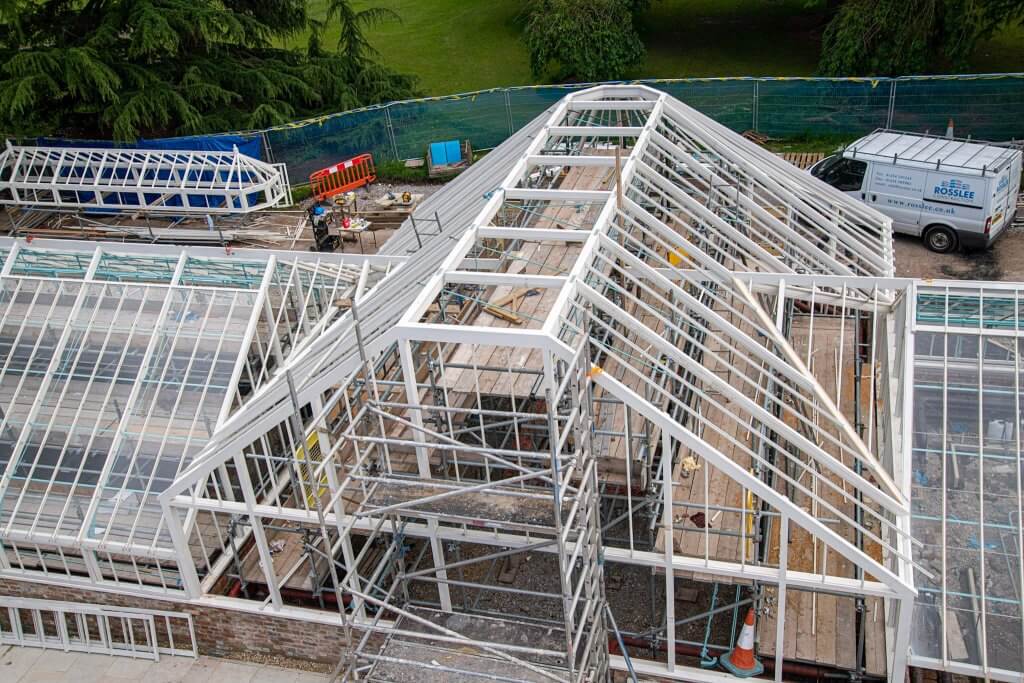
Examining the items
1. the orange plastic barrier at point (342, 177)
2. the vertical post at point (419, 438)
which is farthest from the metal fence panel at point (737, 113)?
the vertical post at point (419, 438)

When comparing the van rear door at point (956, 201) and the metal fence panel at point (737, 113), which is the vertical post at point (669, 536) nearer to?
the van rear door at point (956, 201)

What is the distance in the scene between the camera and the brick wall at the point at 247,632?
40.4ft

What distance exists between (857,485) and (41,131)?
26699mm

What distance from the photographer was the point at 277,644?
1261 cm

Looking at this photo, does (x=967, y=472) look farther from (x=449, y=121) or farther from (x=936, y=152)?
(x=449, y=121)

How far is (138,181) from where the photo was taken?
23516 mm

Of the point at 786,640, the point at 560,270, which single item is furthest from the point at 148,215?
the point at 786,640

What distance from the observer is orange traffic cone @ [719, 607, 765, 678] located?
1056 centimetres

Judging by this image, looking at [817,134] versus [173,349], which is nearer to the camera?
[173,349]

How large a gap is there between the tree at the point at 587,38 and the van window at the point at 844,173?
37.3 feet

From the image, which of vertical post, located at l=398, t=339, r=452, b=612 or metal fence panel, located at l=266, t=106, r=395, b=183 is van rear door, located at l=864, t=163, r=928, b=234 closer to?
vertical post, located at l=398, t=339, r=452, b=612

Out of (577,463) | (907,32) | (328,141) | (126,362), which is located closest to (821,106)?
(907,32)

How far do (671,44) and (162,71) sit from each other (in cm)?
2017

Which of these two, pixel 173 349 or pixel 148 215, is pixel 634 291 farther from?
pixel 148 215
